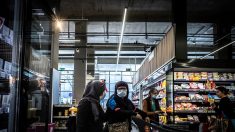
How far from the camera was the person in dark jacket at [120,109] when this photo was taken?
4.93 m

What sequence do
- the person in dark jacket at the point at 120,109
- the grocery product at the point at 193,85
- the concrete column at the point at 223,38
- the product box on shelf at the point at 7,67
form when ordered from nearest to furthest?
1. the product box on shelf at the point at 7,67
2. the person in dark jacket at the point at 120,109
3. the grocery product at the point at 193,85
4. the concrete column at the point at 223,38

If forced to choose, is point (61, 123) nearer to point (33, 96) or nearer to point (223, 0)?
point (33, 96)

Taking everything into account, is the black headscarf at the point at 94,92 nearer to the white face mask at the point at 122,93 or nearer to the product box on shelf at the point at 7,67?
the white face mask at the point at 122,93

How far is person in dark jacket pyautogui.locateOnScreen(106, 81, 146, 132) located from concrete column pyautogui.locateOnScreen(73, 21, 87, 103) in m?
12.2

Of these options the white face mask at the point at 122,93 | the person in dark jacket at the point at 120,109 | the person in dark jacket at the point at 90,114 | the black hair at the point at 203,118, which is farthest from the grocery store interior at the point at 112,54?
the white face mask at the point at 122,93

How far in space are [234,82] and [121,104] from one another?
5973 millimetres

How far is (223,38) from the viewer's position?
13.7 meters

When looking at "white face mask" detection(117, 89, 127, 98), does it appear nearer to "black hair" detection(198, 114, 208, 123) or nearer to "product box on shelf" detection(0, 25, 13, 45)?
"product box on shelf" detection(0, 25, 13, 45)

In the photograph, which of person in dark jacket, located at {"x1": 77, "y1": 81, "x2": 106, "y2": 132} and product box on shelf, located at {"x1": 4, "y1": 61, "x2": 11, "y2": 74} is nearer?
A: product box on shelf, located at {"x1": 4, "y1": 61, "x2": 11, "y2": 74}

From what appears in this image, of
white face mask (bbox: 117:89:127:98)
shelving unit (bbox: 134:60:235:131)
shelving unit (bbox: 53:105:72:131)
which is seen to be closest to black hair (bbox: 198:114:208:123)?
shelving unit (bbox: 134:60:235:131)

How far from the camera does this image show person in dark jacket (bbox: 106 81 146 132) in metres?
4.93

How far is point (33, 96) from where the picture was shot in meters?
4.27

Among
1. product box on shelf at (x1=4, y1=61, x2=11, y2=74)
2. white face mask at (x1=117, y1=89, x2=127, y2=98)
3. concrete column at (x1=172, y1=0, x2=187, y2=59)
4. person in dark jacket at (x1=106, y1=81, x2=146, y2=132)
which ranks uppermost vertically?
concrete column at (x1=172, y1=0, x2=187, y2=59)

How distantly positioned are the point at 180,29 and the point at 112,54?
15149mm
